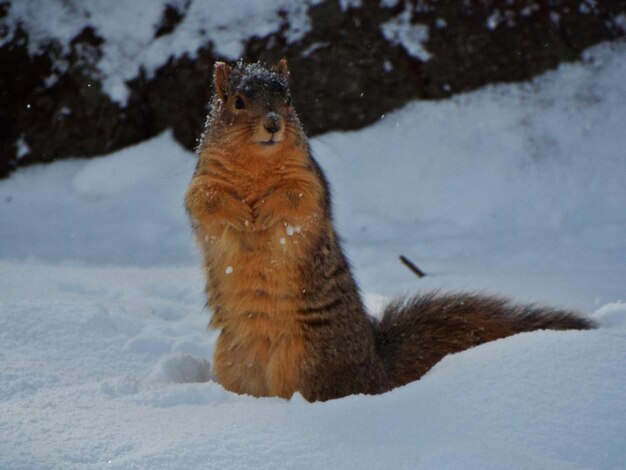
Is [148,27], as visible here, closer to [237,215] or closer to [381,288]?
[381,288]

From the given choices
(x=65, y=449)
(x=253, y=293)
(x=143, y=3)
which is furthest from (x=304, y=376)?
(x=143, y=3)

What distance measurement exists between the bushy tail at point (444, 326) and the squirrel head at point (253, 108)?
879 mm

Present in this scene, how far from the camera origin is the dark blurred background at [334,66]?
18.3 ft

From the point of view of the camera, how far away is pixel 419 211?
17.2 ft

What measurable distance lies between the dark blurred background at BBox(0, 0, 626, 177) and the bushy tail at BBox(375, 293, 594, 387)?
7.92ft

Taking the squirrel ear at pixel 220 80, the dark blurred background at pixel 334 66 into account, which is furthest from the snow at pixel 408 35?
the squirrel ear at pixel 220 80

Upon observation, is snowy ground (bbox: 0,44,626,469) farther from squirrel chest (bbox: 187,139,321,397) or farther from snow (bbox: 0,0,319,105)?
A: snow (bbox: 0,0,319,105)

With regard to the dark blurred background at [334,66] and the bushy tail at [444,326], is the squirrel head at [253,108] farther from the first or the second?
the dark blurred background at [334,66]

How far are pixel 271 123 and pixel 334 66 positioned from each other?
9.43ft

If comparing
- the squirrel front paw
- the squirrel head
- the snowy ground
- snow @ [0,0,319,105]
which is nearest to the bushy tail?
the snowy ground

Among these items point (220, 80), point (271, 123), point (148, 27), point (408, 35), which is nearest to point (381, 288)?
point (220, 80)

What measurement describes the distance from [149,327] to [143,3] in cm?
306

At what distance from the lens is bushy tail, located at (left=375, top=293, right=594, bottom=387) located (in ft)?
10.5

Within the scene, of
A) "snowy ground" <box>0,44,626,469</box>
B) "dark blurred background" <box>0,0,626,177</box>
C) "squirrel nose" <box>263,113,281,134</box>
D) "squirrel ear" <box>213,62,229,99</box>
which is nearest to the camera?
"snowy ground" <box>0,44,626,469</box>
